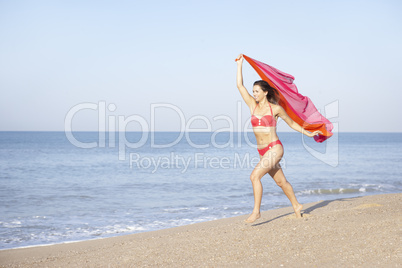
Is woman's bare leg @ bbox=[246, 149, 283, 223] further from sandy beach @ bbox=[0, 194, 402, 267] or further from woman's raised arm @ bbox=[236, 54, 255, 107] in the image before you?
woman's raised arm @ bbox=[236, 54, 255, 107]

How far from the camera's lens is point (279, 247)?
5.04 meters

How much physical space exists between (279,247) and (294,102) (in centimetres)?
309

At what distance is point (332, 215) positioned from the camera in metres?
6.71

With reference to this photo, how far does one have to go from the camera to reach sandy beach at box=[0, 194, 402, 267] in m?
4.49

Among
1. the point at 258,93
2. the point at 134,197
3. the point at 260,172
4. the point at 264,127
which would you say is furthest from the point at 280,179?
the point at 134,197

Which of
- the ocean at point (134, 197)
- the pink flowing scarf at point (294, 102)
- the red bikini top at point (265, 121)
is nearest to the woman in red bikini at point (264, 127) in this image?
the red bikini top at point (265, 121)

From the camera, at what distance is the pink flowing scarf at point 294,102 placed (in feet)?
23.5

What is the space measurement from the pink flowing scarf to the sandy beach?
1.53m

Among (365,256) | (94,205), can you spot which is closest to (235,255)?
(365,256)

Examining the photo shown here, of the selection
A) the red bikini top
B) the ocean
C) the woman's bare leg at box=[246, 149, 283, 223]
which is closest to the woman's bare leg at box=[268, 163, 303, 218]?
the woman's bare leg at box=[246, 149, 283, 223]

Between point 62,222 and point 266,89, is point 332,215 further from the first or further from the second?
point 62,222

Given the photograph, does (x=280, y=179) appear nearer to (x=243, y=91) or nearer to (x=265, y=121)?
(x=265, y=121)

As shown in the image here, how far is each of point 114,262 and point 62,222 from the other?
599 centimetres

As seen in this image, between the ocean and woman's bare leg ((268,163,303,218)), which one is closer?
woman's bare leg ((268,163,303,218))
